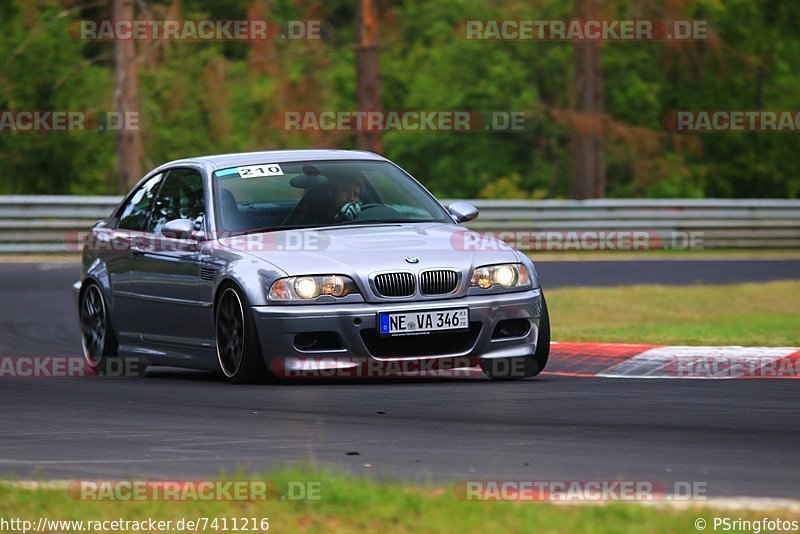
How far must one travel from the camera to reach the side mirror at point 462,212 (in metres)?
10.5

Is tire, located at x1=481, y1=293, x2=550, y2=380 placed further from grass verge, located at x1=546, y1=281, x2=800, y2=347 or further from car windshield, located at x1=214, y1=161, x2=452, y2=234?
grass verge, located at x1=546, y1=281, x2=800, y2=347

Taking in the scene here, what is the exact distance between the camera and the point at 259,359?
936 cm

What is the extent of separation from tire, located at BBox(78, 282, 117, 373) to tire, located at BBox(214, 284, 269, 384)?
166 cm

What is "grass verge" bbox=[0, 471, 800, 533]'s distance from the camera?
490 cm

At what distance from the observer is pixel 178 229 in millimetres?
10133

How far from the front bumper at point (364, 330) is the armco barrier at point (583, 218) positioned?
14.3 metres

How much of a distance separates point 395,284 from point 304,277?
525mm

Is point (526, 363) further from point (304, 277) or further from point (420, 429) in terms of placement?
point (420, 429)

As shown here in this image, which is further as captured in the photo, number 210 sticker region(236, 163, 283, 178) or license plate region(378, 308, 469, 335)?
number 210 sticker region(236, 163, 283, 178)

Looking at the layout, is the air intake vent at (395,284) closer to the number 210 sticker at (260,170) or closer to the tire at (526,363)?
the tire at (526,363)

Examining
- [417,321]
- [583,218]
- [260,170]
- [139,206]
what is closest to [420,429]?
[417,321]

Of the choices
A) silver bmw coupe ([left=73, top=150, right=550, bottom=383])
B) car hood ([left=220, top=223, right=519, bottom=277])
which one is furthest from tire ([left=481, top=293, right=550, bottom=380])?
car hood ([left=220, top=223, right=519, bottom=277])

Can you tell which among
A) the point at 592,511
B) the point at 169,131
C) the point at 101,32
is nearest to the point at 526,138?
the point at 169,131

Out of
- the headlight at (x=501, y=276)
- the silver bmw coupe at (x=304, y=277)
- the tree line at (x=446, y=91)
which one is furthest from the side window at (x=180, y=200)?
the tree line at (x=446, y=91)
